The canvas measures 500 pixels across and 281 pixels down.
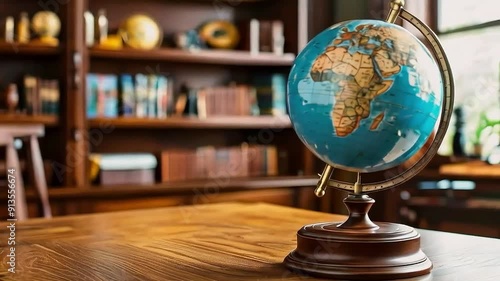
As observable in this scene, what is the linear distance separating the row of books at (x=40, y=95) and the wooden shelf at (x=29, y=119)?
41mm

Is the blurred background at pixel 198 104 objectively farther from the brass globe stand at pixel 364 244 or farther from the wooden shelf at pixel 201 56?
the brass globe stand at pixel 364 244

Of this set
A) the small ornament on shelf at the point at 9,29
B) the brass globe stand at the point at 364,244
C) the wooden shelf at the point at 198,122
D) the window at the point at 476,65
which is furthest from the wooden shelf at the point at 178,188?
the brass globe stand at the point at 364,244

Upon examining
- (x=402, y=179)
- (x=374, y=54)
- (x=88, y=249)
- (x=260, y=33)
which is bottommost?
(x=88, y=249)

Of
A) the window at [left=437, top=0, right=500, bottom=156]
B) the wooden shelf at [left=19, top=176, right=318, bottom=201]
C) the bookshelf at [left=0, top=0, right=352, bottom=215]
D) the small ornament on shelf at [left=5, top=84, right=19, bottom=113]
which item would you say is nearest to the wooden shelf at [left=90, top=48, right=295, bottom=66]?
the bookshelf at [left=0, top=0, right=352, bottom=215]

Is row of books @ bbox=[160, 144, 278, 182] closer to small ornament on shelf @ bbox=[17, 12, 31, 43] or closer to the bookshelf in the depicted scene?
the bookshelf

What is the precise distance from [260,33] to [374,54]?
311 centimetres

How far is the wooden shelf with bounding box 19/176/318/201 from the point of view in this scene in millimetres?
3455

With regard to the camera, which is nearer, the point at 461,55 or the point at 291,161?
the point at 461,55

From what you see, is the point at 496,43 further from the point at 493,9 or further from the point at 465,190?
the point at 465,190

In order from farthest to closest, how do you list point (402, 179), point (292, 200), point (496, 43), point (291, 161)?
point (291, 161) < point (292, 200) < point (496, 43) < point (402, 179)

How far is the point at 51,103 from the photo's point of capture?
Answer: 3582 mm

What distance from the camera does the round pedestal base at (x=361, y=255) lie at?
1.13m

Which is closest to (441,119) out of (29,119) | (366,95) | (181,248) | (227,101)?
(366,95)

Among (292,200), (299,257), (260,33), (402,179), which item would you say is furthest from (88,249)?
(260,33)
